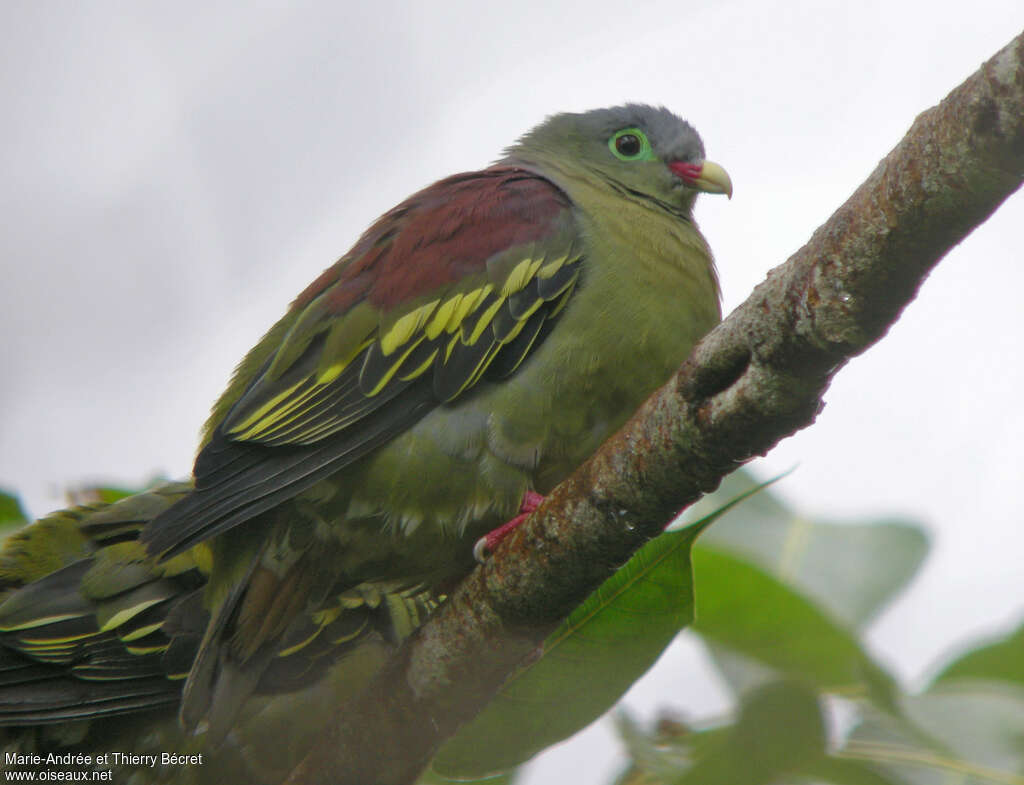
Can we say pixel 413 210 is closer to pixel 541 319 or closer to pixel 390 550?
pixel 541 319

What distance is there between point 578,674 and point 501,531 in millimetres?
571

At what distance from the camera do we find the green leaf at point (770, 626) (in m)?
2.09

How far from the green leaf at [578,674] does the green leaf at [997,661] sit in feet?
1.77

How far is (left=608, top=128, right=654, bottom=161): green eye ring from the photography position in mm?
3918

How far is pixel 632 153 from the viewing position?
12.9 feet

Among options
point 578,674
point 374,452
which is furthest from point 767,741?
point 374,452

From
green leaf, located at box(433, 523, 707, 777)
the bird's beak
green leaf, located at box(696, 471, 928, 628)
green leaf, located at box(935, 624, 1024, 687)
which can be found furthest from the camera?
the bird's beak

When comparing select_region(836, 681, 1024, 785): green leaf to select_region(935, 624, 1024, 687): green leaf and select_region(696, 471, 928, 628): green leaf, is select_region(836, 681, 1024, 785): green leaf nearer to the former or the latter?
select_region(935, 624, 1024, 687): green leaf

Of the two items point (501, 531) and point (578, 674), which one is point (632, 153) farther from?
point (578, 674)

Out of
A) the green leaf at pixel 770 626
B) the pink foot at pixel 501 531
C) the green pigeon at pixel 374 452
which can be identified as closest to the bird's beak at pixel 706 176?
the green pigeon at pixel 374 452

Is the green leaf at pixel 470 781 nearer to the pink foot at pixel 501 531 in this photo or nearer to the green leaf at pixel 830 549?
the pink foot at pixel 501 531

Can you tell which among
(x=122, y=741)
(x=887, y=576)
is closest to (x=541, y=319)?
(x=887, y=576)

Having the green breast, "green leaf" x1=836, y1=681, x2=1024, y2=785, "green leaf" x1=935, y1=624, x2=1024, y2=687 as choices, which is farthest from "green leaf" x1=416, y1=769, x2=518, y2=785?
"green leaf" x1=935, y1=624, x2=1024, y2=687

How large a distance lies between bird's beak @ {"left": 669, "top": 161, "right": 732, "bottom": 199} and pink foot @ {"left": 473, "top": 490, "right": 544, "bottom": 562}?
1.37 m
